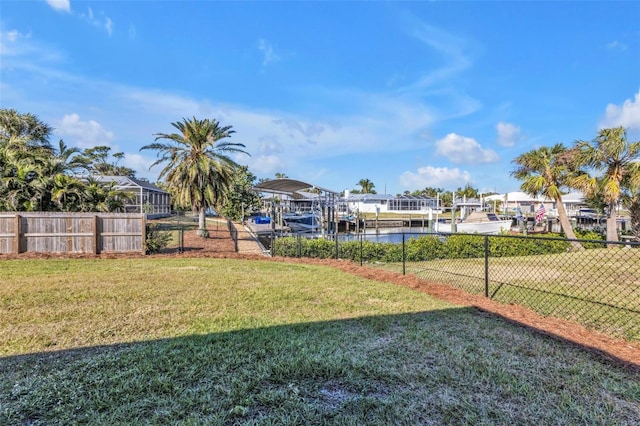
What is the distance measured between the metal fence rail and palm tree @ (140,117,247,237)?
6030mm

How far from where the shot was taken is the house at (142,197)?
25.5 metres

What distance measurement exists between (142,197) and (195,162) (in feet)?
41.5

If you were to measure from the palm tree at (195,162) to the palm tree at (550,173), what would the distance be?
15.3 metres

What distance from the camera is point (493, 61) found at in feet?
50.2

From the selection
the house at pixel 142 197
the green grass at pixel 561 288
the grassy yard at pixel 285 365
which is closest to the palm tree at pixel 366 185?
the house at pixel 142 197

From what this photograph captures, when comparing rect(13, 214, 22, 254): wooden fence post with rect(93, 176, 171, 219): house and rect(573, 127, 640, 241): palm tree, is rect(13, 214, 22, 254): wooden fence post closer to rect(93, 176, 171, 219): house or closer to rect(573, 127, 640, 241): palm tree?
rect(93, 176, 171, 219): house

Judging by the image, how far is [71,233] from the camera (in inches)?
413

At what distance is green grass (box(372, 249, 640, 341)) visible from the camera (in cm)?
484

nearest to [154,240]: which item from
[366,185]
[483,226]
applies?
[483,226]

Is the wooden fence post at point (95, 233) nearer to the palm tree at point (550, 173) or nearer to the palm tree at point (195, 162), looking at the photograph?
the palm tree at point (195, 162)

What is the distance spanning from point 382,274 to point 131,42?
11.5 meters

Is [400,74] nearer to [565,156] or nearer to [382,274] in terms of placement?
[565,156]

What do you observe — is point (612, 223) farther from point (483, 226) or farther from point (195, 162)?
point (195, 162)

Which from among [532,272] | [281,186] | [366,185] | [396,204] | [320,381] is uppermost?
[366,185]
